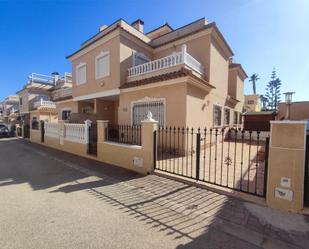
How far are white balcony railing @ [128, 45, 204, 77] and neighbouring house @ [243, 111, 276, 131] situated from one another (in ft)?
46.9

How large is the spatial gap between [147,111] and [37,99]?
2410 centimetres

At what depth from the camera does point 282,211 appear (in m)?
3.48

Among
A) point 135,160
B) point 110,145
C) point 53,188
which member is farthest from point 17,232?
point 110,145

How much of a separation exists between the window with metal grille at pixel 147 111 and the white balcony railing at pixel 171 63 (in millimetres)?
2072

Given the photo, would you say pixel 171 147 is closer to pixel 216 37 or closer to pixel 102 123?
pixel 102 123

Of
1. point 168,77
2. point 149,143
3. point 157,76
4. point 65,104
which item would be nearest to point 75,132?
point 157,76

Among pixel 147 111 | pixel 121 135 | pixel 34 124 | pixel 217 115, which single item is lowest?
pixel 121 135

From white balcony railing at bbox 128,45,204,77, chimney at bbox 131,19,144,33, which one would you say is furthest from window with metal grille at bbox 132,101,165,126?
chimney at bbox 131,19,144,33

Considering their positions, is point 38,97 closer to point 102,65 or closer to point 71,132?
point 102,65

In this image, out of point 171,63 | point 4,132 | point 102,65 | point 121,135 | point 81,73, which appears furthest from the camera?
point 4,132

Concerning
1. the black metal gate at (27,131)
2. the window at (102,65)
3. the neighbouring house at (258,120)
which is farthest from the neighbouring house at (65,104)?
the neighbouring house at (258,120)

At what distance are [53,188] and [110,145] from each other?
2.95m

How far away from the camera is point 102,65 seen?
12.5 metres

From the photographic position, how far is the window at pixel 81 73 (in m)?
14.2
